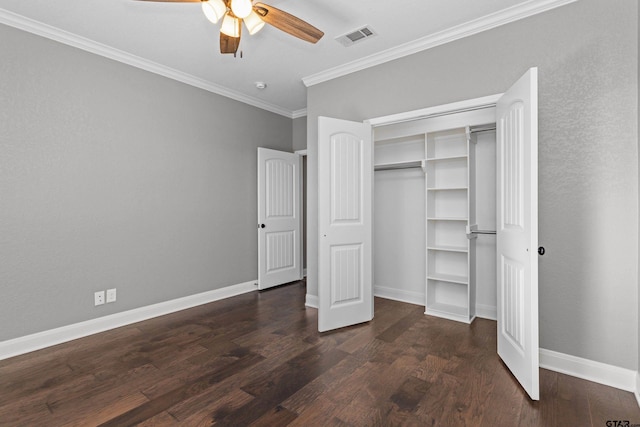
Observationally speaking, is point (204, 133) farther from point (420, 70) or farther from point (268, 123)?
point (420, 70)

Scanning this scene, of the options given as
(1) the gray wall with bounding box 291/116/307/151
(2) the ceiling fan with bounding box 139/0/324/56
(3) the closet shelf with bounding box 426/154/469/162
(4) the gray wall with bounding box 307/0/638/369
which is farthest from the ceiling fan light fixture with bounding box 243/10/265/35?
(1) the gray wall with bounding box 291/116/307/151

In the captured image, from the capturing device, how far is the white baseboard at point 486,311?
11.2ft

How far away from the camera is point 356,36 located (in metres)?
2.98

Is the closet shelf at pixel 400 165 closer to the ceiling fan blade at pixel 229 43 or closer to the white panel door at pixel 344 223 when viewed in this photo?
the white panel door at pixel 344 223

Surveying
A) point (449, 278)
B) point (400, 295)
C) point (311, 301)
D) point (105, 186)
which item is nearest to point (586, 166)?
point (449, 278)

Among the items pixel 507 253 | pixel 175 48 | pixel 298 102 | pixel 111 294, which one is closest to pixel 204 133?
pixel 175 48

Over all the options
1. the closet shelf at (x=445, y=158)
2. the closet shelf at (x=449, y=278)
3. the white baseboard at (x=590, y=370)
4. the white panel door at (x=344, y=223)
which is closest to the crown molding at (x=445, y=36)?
the white panel door at (x=344, y=223)

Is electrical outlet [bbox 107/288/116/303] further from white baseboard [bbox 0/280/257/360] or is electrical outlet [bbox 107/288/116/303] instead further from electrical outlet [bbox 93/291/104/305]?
white baseboard [bbox 0/280/257/360]

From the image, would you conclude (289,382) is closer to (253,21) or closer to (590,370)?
(590,370)

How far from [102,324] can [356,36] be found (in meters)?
3.77

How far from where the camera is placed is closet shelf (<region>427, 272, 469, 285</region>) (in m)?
3.38

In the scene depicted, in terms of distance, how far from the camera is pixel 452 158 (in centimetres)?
346

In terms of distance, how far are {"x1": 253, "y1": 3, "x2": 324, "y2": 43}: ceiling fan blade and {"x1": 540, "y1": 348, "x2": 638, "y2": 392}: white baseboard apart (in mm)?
2950

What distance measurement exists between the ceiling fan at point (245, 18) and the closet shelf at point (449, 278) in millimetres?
2703
